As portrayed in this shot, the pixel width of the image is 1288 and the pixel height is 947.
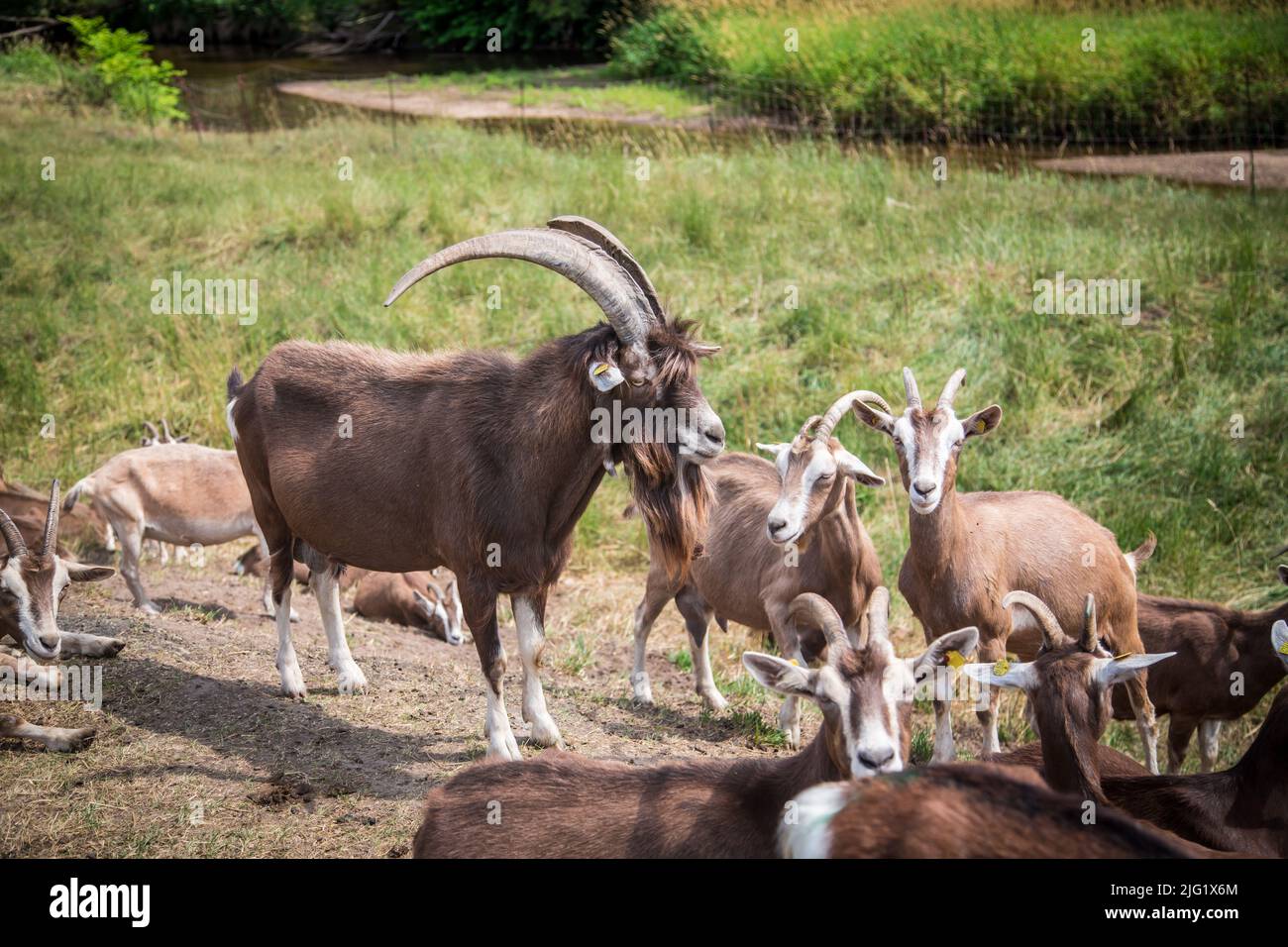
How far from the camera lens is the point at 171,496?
35.3 feet

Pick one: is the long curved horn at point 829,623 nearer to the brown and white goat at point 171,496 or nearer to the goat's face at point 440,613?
the goat's face at point 440,613

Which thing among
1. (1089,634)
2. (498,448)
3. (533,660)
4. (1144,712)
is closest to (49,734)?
(533,660)

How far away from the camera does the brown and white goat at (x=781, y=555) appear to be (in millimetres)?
7672

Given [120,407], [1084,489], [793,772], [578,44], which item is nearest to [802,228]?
[1084,489]

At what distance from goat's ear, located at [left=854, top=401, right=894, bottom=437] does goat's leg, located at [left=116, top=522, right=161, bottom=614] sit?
5319 millimetres

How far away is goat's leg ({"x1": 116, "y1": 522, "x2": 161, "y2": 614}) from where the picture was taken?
9.78 meters

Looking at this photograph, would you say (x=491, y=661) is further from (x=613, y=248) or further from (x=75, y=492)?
(x=75, y=492)

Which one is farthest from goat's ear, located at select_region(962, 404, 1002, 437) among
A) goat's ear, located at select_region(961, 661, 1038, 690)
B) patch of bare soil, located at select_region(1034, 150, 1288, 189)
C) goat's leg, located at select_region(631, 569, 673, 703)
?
patch of bare soil, located at select_region(1034, 150, 1288, 189)

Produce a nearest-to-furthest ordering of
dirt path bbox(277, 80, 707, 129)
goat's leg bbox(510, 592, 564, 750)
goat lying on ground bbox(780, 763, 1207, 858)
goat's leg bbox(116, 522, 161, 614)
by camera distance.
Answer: goat lying on ground bbox(780, 763, 1207, 858) < goat's leg bbox(510, 592, 564, 750) < goat's leg bbox(116, 522, 161, 614) < dirt path bbox(277, 80, 707, 129)

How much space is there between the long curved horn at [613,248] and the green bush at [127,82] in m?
19.8

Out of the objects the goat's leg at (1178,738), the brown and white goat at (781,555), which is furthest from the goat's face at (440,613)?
the goat's leg at (1178,738)

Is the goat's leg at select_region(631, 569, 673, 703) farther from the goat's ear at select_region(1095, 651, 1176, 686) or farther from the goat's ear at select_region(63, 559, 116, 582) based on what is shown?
the goat's ear at select_region(1095, 651, 1176, 686)

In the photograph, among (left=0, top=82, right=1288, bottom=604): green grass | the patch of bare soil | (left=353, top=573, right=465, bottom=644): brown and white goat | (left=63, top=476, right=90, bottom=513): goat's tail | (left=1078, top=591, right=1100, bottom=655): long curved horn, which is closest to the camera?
(left=1078, top=591, right=1100, bottom=655): long curved horn
